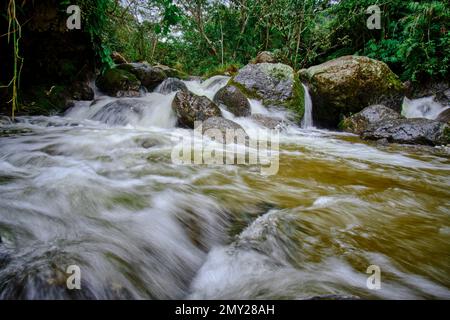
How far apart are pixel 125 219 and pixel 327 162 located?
121 inches

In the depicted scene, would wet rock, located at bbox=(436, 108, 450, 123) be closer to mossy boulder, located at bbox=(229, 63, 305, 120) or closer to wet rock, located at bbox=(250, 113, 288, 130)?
mossy boulder, located at bbox=(229, 63, 305, 120)

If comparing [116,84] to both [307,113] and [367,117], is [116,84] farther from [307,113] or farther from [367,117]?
[367,117]

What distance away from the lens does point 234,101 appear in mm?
7145

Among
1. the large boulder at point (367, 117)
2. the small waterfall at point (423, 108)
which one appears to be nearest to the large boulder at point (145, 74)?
the large boulder at point (367, 117)

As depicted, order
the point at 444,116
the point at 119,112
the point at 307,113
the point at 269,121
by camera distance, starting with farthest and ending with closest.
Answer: the point at 444,116, the point at 307,113, the point at 269,121, the point at 119,112

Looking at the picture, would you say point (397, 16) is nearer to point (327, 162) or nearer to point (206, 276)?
point (327, 162)

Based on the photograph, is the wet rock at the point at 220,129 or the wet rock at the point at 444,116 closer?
the wet rock at the point at 220,129

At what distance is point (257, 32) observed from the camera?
50.2 feet

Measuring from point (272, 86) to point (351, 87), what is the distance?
2.13m

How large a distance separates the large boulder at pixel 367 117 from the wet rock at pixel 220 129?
337 centimetres

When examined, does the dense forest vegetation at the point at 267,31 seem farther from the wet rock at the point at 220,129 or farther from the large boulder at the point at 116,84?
the wet rock at the point at 220,129

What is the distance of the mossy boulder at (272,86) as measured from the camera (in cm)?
751

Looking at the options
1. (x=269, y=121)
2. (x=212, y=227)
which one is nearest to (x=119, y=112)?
(x=269, y=121)

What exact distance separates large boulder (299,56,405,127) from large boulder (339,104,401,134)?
1.86ft
